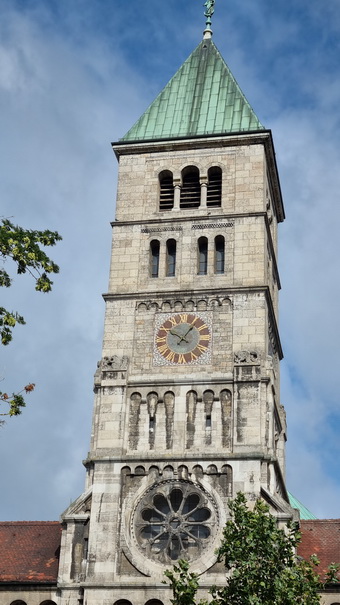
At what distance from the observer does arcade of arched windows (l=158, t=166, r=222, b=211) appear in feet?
165

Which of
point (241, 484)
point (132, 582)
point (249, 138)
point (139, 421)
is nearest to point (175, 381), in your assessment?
point (139, 421)

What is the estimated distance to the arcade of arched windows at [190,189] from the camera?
5038 cm

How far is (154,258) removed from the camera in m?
49.6

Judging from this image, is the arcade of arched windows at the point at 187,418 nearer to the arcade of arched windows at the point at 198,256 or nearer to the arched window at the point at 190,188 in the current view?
the arcade of arched windows at the point at 198,256

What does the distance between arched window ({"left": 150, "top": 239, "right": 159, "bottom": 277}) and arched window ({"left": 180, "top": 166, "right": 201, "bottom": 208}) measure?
2170 mm

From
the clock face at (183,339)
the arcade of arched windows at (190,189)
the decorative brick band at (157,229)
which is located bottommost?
the clock face at (183,339)

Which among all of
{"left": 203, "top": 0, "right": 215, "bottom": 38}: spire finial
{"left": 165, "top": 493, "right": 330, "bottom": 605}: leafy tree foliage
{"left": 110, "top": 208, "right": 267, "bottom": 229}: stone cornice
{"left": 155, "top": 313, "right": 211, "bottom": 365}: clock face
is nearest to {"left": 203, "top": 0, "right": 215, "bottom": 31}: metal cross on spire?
{"left": 203, "top": 0, "right": 215, "bottom": 38}: spire finial

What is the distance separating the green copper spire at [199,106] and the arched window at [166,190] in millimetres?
1667

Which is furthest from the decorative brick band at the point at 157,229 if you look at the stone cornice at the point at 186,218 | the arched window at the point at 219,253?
the arched window at the point at 219,253

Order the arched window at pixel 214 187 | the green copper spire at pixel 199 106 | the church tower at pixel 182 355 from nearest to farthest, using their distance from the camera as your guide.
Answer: the church tower at pixel 182 355
the arched window at pixel 214 187
the green copper spire at pixel 199 106

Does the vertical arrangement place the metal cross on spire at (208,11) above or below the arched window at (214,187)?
above

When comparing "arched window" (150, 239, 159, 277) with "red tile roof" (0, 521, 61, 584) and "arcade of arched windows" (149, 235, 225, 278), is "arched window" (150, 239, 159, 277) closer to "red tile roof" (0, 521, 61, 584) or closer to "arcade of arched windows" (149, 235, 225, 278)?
"arcade of arched windows" (149, 235, 225, 278)

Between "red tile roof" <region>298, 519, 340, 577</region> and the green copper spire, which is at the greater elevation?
the green copper spire

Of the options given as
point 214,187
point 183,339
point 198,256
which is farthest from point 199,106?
point 183,339
